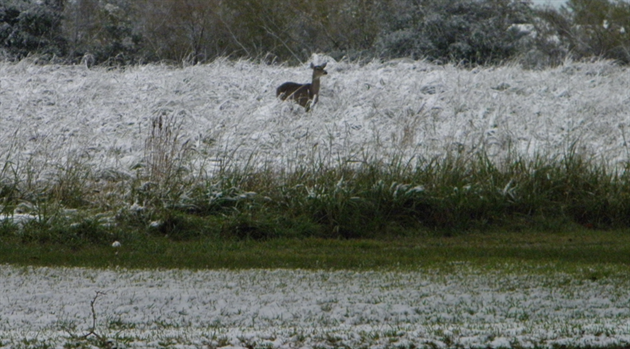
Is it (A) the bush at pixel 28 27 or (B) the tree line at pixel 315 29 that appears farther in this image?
(A) the bush at pixel 28 27

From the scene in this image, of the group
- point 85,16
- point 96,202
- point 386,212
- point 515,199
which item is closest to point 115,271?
point 96,202

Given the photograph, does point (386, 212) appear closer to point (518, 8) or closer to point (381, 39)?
point (381, 39)

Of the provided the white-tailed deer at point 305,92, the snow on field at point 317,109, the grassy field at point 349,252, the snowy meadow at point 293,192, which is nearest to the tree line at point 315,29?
the snow on field at point 317,109

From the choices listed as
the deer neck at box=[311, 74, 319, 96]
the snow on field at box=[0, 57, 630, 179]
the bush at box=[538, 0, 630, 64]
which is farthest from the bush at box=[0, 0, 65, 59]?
the bush at box=[538, 0, 630, 64]

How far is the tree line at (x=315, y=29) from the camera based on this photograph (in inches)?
884

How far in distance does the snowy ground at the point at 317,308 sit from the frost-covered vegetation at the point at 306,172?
2.24 metres

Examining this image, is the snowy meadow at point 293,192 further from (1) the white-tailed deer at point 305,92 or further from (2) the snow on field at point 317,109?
(1) the white-tailed deer at point 305,92

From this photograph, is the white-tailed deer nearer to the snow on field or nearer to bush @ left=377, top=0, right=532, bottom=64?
the snow on field

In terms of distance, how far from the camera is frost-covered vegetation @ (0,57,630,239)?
909 centimetres

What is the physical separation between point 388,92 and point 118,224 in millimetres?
9357

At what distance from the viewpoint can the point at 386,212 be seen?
9.46m

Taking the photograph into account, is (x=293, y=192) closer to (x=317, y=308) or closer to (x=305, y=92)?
(x=317, y=308)

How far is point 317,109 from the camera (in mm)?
15758

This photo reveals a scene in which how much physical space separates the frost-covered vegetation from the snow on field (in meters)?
0.07
